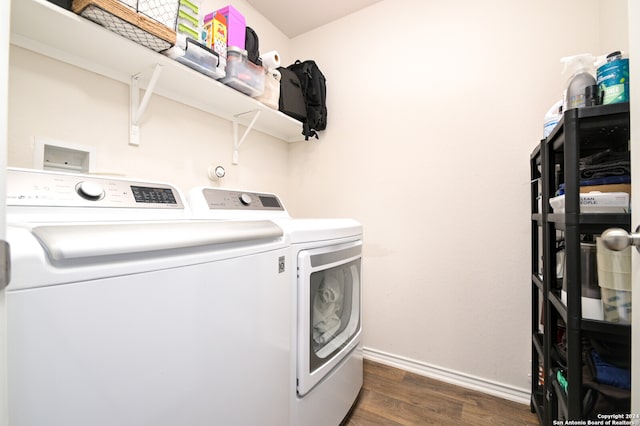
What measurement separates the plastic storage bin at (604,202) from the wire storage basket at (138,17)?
5.17 feet

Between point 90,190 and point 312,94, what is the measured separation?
165 centimetres

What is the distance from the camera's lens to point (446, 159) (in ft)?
5.66

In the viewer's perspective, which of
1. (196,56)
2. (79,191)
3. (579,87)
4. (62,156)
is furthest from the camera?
(196,56)

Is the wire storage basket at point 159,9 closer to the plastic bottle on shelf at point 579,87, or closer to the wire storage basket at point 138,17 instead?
the wire storage basket at point 138,17

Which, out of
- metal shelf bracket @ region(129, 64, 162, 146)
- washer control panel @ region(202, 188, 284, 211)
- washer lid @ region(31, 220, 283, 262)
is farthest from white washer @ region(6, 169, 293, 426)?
metal shelf bracket @ region(129, 64, 162, 146)

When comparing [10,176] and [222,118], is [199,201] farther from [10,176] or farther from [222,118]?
[222,118]

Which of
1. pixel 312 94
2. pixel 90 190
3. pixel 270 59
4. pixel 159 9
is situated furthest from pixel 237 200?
pixel 312 94

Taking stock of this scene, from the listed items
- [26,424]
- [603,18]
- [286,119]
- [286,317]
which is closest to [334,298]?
[286,317]

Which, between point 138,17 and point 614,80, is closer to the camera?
point 614,80

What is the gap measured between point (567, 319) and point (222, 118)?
1957 millimetres

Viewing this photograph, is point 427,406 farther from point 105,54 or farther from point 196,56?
point 105,54

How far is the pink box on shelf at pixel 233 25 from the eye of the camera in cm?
140

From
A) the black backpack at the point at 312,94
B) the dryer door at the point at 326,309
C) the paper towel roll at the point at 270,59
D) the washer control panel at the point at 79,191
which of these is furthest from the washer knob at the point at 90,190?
the black backpack at the point at 312,94

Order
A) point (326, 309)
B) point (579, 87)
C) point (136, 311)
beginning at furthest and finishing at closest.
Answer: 1. point (326, 309)
2. point (579, 87)
3. point (136, 311)
